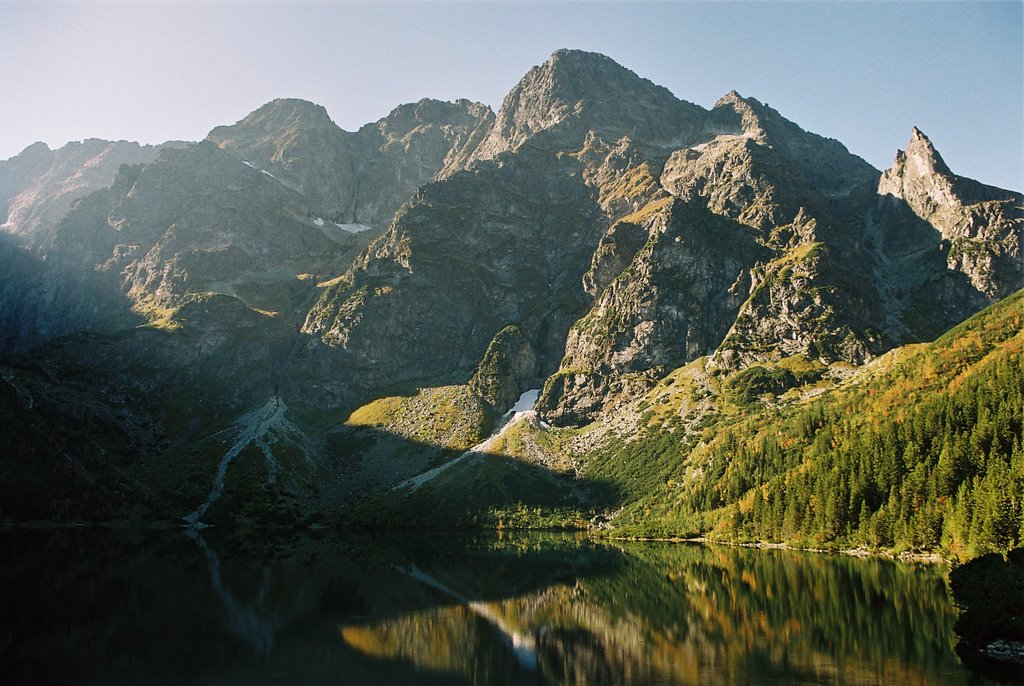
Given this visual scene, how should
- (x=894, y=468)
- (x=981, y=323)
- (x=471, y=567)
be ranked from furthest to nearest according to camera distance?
(x=981, y=323) → (x=894, y=468) → (x=471, y=567)

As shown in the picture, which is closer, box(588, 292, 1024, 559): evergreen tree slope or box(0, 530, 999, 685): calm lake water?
box(0, 530, 999, 685): calm lake water

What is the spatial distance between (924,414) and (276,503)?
551 feet

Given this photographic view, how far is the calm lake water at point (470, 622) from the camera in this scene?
135 feet

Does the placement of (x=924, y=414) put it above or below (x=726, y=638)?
above

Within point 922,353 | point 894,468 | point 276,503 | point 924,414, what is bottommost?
point 276,503

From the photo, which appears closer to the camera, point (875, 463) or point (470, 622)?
point (470, 622)

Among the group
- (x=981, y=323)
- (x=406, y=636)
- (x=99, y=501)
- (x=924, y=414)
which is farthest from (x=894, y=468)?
(x=99, y=501)

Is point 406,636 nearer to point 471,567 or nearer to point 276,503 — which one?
point 471,567

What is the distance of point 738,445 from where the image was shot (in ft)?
577

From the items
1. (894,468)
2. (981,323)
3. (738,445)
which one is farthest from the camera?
(738,445)

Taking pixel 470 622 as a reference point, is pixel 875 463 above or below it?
above

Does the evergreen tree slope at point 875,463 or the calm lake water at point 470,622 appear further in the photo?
the evergreen tree slope at point 875,463

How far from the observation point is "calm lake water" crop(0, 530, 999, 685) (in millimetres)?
41281

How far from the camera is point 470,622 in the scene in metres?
58.3
